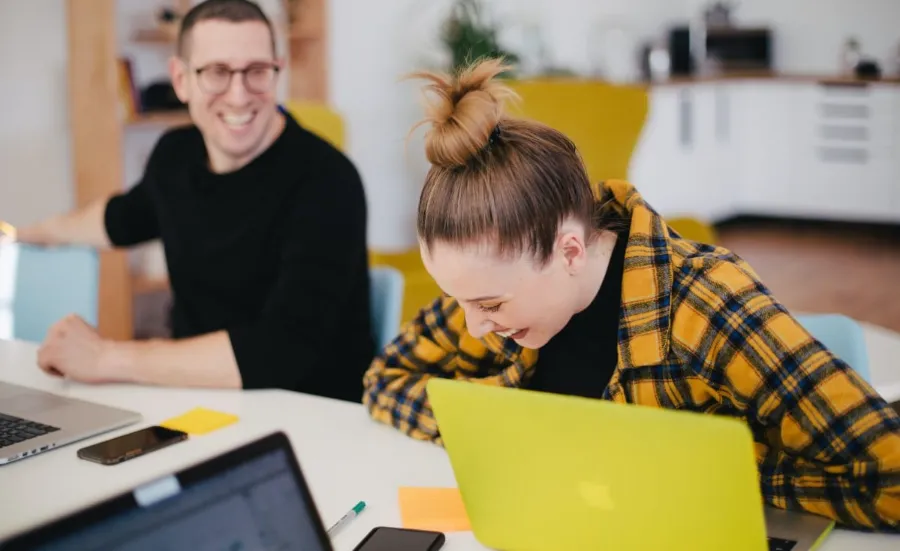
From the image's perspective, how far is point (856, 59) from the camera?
22.8 ft

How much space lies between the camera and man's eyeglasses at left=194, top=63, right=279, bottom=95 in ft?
6.55

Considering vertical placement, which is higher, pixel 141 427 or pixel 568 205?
pixel 568 205

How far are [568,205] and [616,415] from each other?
365 mm

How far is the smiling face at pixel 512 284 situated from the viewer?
3.98ft

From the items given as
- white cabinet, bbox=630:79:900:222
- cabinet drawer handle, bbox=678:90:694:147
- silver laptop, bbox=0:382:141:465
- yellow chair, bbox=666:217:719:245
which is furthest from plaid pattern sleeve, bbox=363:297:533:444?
cabinet drawer handle, bbox=678:90:694:147

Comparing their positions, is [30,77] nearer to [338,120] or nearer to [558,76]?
[338,120]

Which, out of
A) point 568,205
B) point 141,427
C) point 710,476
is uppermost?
point 568,205

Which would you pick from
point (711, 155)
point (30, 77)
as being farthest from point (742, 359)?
point (711, 155)

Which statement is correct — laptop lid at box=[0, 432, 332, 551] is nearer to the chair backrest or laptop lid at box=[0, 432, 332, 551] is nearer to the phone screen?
the phone screen

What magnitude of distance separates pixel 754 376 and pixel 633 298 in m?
0.17

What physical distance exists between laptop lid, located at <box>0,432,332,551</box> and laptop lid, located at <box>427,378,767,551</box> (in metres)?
0.22

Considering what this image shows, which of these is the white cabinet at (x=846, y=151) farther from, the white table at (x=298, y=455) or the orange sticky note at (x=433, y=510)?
the orange sticky note at (x=433, y=510)

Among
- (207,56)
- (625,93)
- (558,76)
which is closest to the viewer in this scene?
(207,56)

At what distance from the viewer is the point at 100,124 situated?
369 cm
